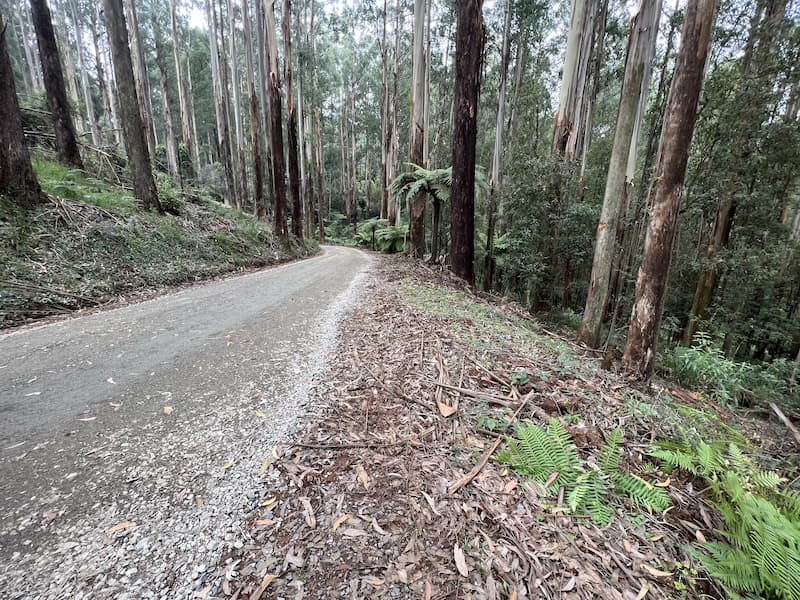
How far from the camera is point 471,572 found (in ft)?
4.49

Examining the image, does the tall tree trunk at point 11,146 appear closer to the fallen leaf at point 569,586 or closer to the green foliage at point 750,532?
the fallen leaf at point 569,586

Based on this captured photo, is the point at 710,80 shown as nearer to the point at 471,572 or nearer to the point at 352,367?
the point at 352,367

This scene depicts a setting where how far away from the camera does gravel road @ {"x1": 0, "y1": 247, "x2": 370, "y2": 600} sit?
4.31 feet

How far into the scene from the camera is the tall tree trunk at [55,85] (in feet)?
24.6

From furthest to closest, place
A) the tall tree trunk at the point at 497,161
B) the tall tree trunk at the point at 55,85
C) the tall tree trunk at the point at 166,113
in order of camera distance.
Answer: the tall tree trunk at the point at 166,113
the tall tree trunk at the point at 497,161
the tall tree trunk at the point at 55,85

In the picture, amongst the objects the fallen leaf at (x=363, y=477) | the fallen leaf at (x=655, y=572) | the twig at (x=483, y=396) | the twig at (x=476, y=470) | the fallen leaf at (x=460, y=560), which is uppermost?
the twig at (x=483, y=396)

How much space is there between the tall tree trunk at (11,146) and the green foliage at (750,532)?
8.77m

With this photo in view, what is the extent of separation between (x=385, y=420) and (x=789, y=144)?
43.6ft

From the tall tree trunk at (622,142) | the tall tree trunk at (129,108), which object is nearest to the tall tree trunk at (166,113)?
the tall tree trunk at (129,108)

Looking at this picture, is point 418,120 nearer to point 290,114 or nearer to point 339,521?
point 290,114

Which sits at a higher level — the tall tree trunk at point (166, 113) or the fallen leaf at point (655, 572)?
the tall tree trunk at point (166, 113)

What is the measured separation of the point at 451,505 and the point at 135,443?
185 cm

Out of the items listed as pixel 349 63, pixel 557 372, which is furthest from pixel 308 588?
pixel 349 63

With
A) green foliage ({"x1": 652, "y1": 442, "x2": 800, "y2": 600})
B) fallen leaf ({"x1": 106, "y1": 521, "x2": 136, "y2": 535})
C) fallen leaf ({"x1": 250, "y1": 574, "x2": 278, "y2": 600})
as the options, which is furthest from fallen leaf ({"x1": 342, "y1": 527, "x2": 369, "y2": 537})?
green foliage ({"x1": 652, "y1": 442, "x2": 800, "y2": 600})
